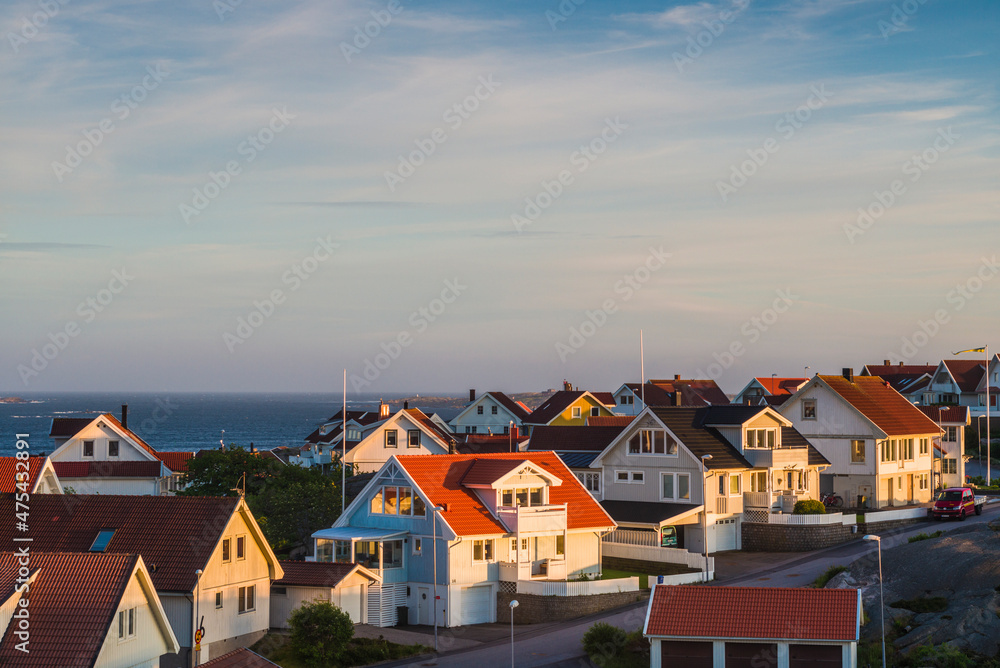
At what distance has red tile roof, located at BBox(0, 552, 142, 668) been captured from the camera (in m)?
31.4

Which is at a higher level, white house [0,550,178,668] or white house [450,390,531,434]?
white house [450,390,531,434]

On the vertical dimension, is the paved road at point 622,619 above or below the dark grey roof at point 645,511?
below

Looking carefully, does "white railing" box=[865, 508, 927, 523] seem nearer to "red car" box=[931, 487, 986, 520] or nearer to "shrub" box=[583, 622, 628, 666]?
"red car" box=[931, 487, 986, 520]

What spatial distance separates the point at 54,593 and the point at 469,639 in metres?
17.2

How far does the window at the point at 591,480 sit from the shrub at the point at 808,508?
10.9 meters

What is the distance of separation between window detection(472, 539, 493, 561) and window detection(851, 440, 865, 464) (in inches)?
1101

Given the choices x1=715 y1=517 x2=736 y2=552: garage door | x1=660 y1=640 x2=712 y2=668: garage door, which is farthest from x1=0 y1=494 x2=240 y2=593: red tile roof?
x1=715 y1=517 x2=736 y2=552: garage door

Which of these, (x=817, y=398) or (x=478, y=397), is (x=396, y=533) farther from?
(x=478, y=397)

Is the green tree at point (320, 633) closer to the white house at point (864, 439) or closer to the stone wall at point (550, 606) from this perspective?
the stone wall at point (550, 606)

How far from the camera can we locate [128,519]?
139ft

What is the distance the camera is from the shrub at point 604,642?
40312 mm

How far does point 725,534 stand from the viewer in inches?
2377

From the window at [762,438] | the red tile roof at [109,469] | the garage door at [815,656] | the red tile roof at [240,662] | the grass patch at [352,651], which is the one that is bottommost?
the grass patch at [352,651]

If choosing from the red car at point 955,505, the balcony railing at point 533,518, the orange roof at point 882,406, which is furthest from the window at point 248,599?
the orange roof at point 882,406
